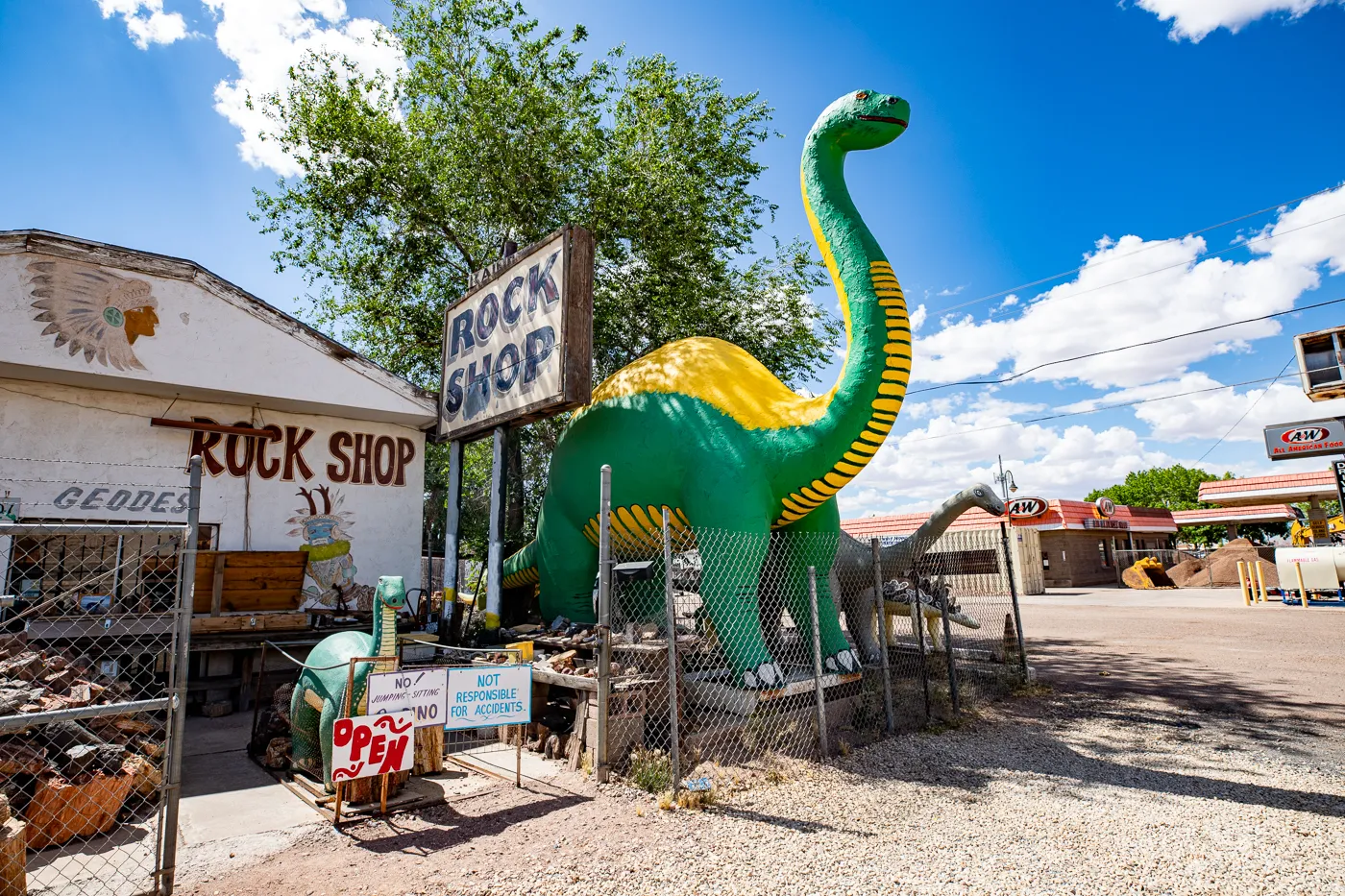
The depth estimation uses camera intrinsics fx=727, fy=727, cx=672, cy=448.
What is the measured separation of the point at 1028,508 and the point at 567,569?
24064 millimetres

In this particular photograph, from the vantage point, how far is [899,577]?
8.33m

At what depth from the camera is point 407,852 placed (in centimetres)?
401

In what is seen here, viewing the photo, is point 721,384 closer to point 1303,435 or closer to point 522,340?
point 522,340

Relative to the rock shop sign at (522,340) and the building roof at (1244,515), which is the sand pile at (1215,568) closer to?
the building roof at (1244,515)

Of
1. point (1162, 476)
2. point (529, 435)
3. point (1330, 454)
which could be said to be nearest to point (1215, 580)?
point (1330, 454)

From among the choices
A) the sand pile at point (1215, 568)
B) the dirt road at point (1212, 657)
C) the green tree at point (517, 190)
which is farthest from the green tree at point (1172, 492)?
the green tree at point (517, 190)

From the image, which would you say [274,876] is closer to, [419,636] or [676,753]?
[676,753]

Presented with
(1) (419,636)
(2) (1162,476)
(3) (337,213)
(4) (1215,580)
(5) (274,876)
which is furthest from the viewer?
(2) (1162,476)

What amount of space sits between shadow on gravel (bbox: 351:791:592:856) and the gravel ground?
0.04ft

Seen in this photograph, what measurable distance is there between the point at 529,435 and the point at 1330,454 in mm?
25948

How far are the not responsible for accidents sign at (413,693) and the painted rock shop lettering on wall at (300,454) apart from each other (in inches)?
209

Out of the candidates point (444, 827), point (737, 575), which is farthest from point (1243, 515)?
point (444, 827)

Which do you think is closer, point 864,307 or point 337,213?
point 864,307

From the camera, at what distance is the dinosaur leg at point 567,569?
311 inches
